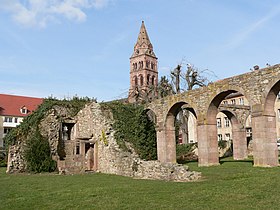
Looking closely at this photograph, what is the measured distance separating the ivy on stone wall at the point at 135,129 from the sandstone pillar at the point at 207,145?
3861mm

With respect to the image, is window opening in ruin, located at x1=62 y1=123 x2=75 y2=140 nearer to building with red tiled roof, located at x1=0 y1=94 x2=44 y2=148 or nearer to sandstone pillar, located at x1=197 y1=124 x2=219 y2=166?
sandstone pillar, located at x1=197 y1=124 x2=219 y2=166

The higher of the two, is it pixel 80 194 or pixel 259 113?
pixel 259 113

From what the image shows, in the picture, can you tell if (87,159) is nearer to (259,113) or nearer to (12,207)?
(259,113)

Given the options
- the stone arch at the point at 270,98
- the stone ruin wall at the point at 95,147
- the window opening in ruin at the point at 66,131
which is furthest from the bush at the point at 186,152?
the stone arch at the point at 270,98

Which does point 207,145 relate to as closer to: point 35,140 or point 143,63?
point 35,140

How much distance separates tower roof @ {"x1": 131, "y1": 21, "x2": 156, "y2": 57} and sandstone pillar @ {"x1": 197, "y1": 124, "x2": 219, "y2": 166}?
5763 cm

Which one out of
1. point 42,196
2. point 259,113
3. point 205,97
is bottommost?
point 42,196

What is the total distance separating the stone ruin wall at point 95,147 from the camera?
14.4 m

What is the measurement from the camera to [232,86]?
53.5 ft

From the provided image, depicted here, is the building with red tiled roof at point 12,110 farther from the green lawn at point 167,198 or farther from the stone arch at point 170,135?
the green lawn at point 167,198

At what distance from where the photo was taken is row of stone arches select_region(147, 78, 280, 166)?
1462 centimetres

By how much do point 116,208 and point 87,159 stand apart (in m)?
12.8

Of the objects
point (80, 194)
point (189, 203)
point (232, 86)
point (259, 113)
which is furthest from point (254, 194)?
point (232, 86)

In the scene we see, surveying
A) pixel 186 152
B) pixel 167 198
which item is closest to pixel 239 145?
pixel 186 152
